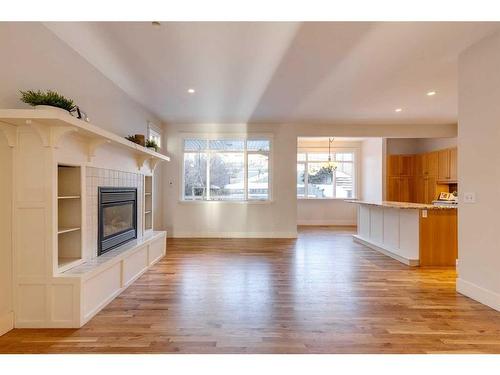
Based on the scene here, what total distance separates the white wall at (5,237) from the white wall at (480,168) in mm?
4447

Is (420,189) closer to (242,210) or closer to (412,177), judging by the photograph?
(412,177)

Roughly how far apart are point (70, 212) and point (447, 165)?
8.49m

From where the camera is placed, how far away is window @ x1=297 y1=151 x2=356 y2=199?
32.0 feet

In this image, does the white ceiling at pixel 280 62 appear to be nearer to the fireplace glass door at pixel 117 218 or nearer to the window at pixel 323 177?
the fireplace glass door at pixel 117 218

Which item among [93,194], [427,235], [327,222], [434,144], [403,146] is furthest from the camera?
[327,222]

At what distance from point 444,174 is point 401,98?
3.95 metres

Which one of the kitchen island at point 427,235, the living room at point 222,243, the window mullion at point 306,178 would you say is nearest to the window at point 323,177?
the window mullion at point 306,178

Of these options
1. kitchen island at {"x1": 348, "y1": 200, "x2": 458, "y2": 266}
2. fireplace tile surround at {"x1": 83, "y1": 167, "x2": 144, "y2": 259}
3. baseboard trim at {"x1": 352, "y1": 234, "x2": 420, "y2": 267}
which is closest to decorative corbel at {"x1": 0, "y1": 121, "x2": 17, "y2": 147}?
fireplace tile surround at {"x1": 83, "y1": 167, "x2": 144, "y2": 259}

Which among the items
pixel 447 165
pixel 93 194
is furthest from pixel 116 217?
pixel 447 165

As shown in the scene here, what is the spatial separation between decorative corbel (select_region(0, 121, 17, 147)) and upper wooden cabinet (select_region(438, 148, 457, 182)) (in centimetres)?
865

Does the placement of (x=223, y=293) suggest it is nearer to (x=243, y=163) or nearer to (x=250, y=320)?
(x=250, y=320)

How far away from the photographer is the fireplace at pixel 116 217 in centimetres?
339

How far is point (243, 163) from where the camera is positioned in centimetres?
695

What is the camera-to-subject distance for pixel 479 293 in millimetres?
2959
